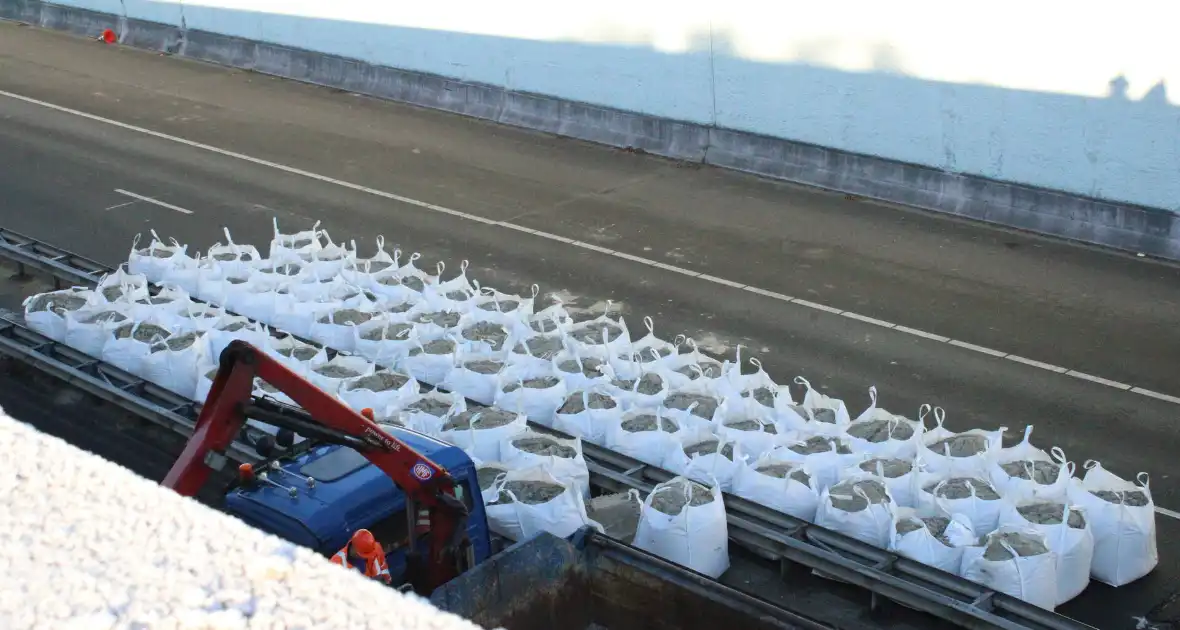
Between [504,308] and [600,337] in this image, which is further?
[504,308]

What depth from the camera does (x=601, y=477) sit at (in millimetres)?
10422

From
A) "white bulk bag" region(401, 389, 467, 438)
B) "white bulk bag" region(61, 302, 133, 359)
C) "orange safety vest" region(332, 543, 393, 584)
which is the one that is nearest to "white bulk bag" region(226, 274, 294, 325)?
"white bulk bag" region(61, 302, 133, 359)

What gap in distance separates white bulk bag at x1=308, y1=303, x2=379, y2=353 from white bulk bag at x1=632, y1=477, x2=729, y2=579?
4.48m

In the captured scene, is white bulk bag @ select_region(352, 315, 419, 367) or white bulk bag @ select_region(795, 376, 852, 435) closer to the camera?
white bulk bag @ select_region(795, 376, 852, 435)

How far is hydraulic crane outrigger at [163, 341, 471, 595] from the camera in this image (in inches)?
305

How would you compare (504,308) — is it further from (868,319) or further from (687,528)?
(687,528)

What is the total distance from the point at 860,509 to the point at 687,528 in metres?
1.26

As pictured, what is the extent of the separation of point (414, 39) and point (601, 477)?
16335 millimetres

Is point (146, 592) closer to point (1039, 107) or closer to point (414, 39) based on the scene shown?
point (1039, 107)

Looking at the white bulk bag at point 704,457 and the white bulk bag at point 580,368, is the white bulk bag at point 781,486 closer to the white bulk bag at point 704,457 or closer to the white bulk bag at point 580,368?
the white bulk bag at point 704,457

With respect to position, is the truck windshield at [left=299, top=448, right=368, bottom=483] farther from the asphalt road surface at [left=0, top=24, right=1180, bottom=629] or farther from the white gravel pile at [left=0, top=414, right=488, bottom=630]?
the white gravel pile at [left=0, top=414, right=488, bottom=630]

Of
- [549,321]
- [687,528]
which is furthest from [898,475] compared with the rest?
[549,321]

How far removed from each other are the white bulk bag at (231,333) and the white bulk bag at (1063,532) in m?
6.53

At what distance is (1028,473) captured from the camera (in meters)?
10.0
